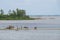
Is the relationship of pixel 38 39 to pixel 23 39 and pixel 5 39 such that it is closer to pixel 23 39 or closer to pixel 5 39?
pixel 23 39

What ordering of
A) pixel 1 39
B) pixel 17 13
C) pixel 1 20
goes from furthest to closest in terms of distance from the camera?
pixel 1 20, pixel 17 13, pixel 1 39

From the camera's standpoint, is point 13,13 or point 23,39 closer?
point 23,39

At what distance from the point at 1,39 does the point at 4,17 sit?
15.5 meters

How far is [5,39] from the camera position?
8.50 m

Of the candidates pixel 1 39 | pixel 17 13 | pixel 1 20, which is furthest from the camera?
pixel 1 20

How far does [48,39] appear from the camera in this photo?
336 inches

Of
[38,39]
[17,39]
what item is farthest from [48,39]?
[17,39]

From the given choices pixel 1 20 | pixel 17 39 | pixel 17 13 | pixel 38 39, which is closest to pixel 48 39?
pixel 38 39

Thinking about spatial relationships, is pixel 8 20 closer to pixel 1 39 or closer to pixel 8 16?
pixel 8 16

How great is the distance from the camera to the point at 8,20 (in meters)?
26.1

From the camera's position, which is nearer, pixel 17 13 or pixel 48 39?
pixel 48 39

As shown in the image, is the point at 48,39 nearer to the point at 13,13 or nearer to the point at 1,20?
the point at 13,13

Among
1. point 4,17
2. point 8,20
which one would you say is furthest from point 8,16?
point 8,20

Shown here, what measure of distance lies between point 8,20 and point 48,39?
58.5 feet
